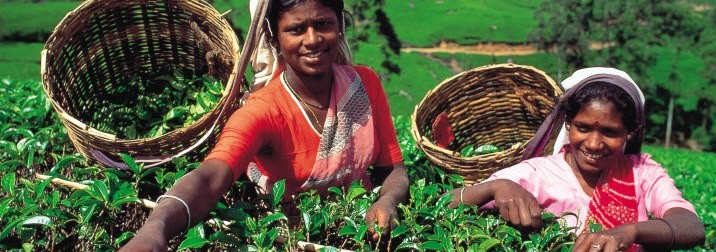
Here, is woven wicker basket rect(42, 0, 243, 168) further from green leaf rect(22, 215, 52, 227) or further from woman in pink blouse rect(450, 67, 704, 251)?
woman in pink blouse rect(450, 67, 704, 251)

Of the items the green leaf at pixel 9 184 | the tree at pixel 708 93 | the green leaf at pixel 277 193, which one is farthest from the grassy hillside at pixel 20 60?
the tree at pixel 708 93

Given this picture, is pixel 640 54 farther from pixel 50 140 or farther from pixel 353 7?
pixel 50 140

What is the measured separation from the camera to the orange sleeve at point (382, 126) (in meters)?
2.71

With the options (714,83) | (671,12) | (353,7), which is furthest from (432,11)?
(714,83)

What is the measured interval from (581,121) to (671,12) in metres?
38.5

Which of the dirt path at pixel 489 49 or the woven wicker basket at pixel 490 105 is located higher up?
the woven wicker basket at pixel 490 105

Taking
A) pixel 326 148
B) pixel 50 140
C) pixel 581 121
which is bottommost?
pixel 50 140

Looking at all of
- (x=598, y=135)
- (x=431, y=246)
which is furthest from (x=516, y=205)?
(x=598, y=135)

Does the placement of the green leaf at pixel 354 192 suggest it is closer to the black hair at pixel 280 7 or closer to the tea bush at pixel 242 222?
the tea bush at pixel 242 222

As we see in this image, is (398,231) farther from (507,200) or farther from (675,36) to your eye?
(675,36)

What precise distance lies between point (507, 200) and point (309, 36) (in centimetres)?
86

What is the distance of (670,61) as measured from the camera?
40500 mm

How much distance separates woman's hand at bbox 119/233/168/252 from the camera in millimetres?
1583

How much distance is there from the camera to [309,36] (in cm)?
238
